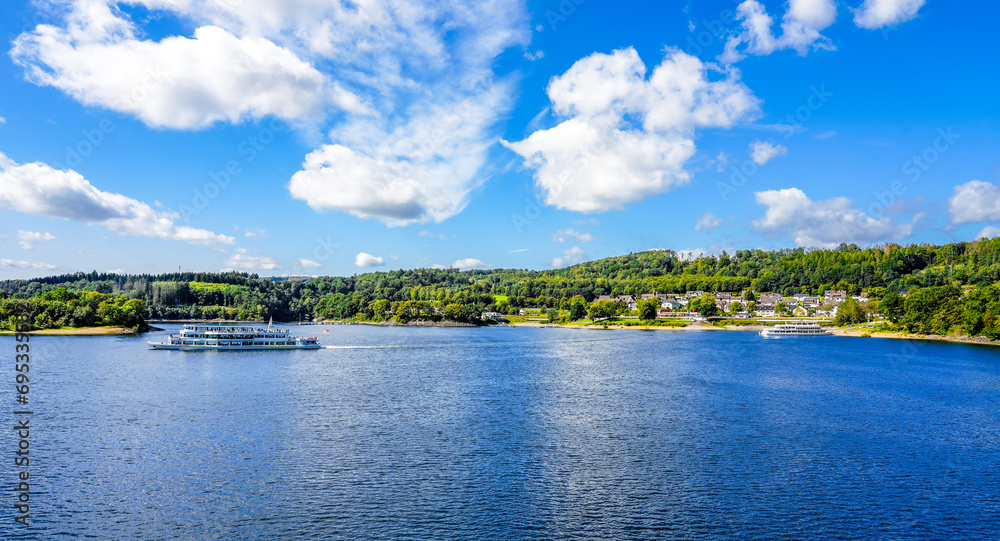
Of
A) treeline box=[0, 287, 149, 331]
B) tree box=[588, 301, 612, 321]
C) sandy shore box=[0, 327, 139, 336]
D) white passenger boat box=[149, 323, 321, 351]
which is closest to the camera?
white passenger boat box=[149, 323, 321, 351]

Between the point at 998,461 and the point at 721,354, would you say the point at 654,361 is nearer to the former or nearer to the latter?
the point at 721,354

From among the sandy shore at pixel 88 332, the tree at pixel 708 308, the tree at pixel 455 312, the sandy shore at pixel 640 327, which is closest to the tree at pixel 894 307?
the sandy shore at pixel 640 327

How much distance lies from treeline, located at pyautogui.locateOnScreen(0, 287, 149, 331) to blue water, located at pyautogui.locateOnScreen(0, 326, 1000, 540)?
2445 inches

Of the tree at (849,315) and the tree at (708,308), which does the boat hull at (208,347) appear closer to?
the tree at (708,308)

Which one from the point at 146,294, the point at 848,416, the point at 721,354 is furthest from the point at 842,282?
the point at 146,294

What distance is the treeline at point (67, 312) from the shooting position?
334 ft

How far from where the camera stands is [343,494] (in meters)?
22.4

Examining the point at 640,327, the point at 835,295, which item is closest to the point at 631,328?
the point at 640,327

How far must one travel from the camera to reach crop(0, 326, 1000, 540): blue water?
2014 cm

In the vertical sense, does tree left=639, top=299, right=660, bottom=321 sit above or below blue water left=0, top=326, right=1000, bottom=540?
above

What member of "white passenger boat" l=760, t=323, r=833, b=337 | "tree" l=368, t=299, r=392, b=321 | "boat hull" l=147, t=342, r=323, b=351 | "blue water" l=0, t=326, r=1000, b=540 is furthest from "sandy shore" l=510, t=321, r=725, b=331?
"blue water" l=0, t=326, r=1000, b=540

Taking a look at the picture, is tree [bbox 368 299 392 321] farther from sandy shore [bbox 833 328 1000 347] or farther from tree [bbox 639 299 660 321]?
sandy shore [bbox 833 328 1000 347]

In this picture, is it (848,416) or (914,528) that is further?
(848,416)

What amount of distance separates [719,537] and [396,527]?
11269mm
